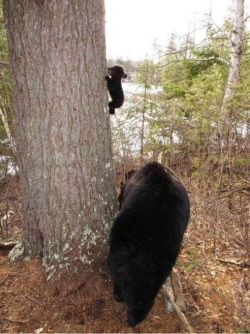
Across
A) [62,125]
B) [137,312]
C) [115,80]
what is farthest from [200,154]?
[137,312]

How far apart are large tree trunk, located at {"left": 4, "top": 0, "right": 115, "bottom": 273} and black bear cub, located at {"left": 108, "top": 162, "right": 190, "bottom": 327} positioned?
1.36 feet

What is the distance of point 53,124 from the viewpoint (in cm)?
265

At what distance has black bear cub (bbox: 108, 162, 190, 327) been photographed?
2.47 meters

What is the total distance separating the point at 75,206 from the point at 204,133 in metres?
4.45

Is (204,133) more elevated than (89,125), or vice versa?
(89,125)

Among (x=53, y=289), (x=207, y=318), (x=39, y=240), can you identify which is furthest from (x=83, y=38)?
(x=207, y=318)

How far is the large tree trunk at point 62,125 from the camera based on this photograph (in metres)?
2.49

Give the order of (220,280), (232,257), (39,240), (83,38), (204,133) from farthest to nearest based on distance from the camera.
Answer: (204,133), (232,257), (220,280), (39,240), (83,38)

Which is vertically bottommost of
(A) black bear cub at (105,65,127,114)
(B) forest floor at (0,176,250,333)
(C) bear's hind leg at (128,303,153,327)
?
(B) forest floor at (0,176,250,333)

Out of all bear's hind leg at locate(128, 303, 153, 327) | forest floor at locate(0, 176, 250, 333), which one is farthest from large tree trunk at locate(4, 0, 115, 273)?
bear's hind leg at locate(128, 303, 153, 327)

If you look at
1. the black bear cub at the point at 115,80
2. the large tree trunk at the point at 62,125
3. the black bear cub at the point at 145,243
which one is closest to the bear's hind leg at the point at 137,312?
the black bear cub at the point at 145,243

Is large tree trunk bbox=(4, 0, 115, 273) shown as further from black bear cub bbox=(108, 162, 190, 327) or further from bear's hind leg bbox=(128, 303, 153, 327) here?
bear's hind leg bbox=(128, 303, 153, 327)

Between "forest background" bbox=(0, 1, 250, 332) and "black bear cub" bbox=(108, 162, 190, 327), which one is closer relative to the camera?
"black bear cub" bbox=(108, 162, 190, 327)

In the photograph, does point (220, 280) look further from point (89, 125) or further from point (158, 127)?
point (158, 127)
